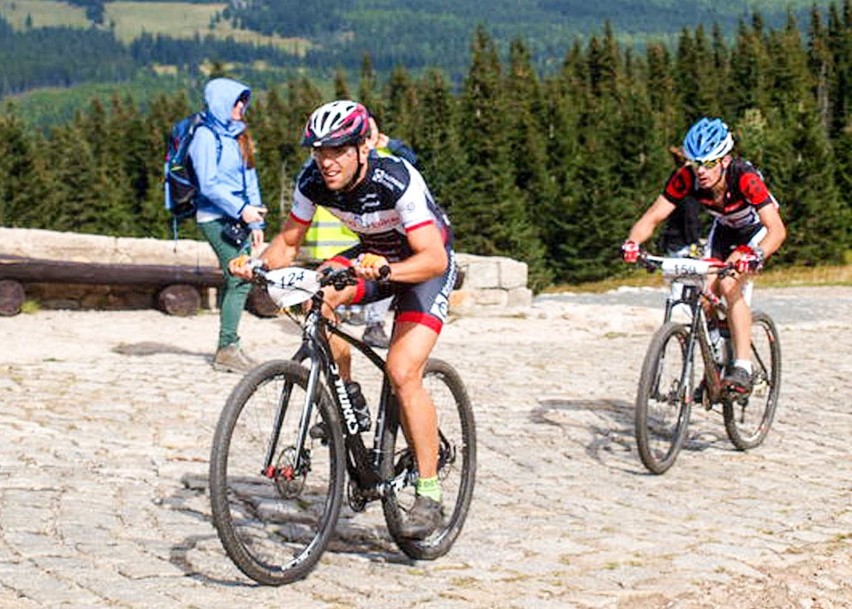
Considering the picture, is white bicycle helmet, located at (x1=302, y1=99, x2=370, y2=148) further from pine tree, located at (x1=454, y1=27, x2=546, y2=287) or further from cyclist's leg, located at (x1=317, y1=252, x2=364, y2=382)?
pine tree, located at (x1=454, y1=27, x2=546, y2=287)

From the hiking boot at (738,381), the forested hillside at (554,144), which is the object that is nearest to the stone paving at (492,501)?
the hiking boot at (738,381)

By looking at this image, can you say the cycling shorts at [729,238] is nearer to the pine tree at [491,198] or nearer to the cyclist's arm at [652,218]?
the cyclist's arm at [652,218]

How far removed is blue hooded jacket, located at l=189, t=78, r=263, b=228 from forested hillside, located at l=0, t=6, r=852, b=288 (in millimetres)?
62065

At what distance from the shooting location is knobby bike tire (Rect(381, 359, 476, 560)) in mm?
6176

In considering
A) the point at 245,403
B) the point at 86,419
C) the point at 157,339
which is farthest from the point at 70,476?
the point at 157,339

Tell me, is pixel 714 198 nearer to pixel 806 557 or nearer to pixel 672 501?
pixel 672 501

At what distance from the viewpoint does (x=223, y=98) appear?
36.4 feet

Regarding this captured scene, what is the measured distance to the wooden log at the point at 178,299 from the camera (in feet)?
51.0

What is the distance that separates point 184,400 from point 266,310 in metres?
5.26

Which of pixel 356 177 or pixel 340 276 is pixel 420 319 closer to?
pixel 340 276

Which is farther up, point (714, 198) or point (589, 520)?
point (714, 198)

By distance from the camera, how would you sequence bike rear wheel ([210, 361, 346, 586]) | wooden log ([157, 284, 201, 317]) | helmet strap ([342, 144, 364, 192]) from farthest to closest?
wooden log ([157, 284, 201, 317])
helmet strap ([342, 144, 364, 192])
bike rear wheel ([210, 361, 346, 586])

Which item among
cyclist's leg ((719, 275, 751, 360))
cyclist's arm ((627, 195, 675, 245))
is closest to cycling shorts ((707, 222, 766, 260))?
cyclist's leg ((719, 275, 751, 360))

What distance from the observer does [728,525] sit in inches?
283
